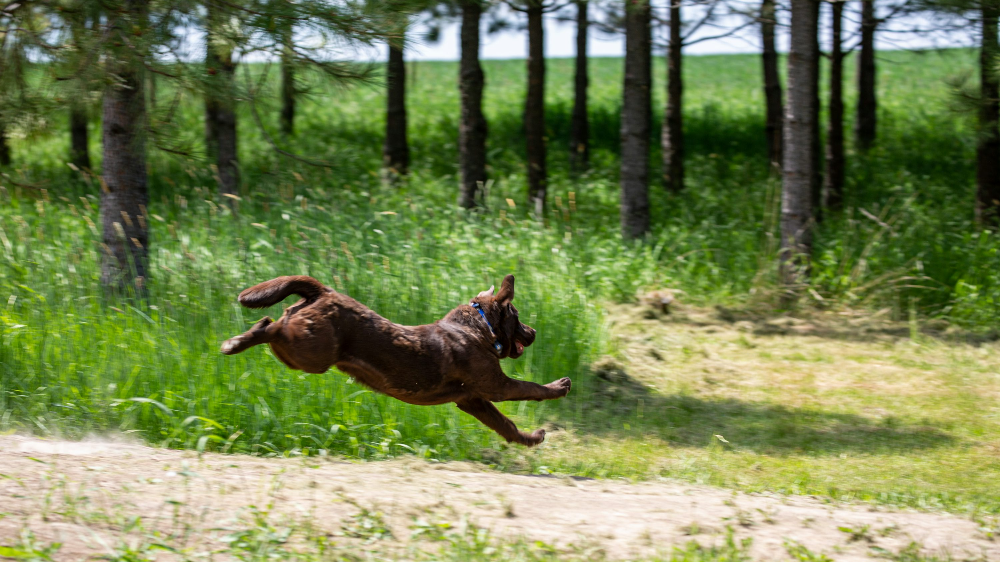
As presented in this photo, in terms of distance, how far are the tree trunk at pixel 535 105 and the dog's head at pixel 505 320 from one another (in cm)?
917

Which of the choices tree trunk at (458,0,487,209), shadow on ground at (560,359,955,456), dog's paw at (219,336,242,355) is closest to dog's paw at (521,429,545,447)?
shadow on ground at (560,359,955,456)

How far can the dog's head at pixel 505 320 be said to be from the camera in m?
4.77

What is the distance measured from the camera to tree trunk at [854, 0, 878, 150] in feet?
46.1

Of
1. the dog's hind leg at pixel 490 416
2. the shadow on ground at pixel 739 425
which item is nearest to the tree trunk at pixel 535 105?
the shadow on ground at pixel 739 425

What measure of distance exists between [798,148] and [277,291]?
808 cm

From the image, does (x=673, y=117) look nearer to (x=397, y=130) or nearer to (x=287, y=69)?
(x=397, y=130)

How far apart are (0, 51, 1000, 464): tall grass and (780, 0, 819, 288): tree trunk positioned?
1.20 ft

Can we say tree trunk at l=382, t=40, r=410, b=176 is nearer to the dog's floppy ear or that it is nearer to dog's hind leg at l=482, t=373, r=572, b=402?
the dog's floppy ear

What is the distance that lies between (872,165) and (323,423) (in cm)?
1522

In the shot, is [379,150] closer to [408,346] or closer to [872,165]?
[872,165]

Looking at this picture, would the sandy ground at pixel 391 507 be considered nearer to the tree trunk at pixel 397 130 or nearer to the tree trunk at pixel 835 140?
the tree trunk at pixel 835 140

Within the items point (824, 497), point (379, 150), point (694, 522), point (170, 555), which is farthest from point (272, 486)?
point (379, 150)

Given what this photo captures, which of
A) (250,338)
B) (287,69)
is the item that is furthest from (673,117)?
(250,338)

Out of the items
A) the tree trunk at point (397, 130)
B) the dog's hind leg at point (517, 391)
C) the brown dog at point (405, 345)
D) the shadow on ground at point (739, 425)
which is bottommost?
the shadow on ground at point (739, 425)
